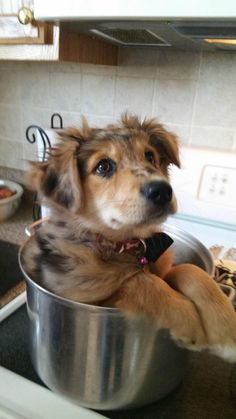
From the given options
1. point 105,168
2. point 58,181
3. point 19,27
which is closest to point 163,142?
point 105,168

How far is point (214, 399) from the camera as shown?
524 millimetres

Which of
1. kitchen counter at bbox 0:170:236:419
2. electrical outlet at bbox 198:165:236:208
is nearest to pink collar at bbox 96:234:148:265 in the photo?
kitchen counter at bbox 0:170:236:419

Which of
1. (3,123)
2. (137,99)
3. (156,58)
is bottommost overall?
(3,123)

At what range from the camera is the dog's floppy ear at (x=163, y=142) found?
27.3 inches

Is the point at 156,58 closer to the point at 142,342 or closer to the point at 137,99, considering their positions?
the point at 137,99

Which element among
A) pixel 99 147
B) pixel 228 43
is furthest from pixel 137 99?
pixel 99 147

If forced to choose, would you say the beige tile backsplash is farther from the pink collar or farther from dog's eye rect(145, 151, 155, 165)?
the pink collar

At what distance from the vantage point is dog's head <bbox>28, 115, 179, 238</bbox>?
54cm

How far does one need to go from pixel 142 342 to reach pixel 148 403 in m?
0.14

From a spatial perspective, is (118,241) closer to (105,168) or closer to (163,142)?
(105,168)

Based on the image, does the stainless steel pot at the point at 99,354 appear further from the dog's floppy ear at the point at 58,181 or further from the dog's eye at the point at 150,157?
the dog's eye at the point at 150,157

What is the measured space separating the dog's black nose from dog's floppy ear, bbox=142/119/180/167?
193 mm

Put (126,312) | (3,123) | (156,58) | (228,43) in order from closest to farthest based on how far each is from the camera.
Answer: (126,312)
(228,43)
(156,58)
(3,123)

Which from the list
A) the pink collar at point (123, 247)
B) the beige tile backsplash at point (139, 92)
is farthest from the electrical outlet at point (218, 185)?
the pink collar at point (123, 247)
